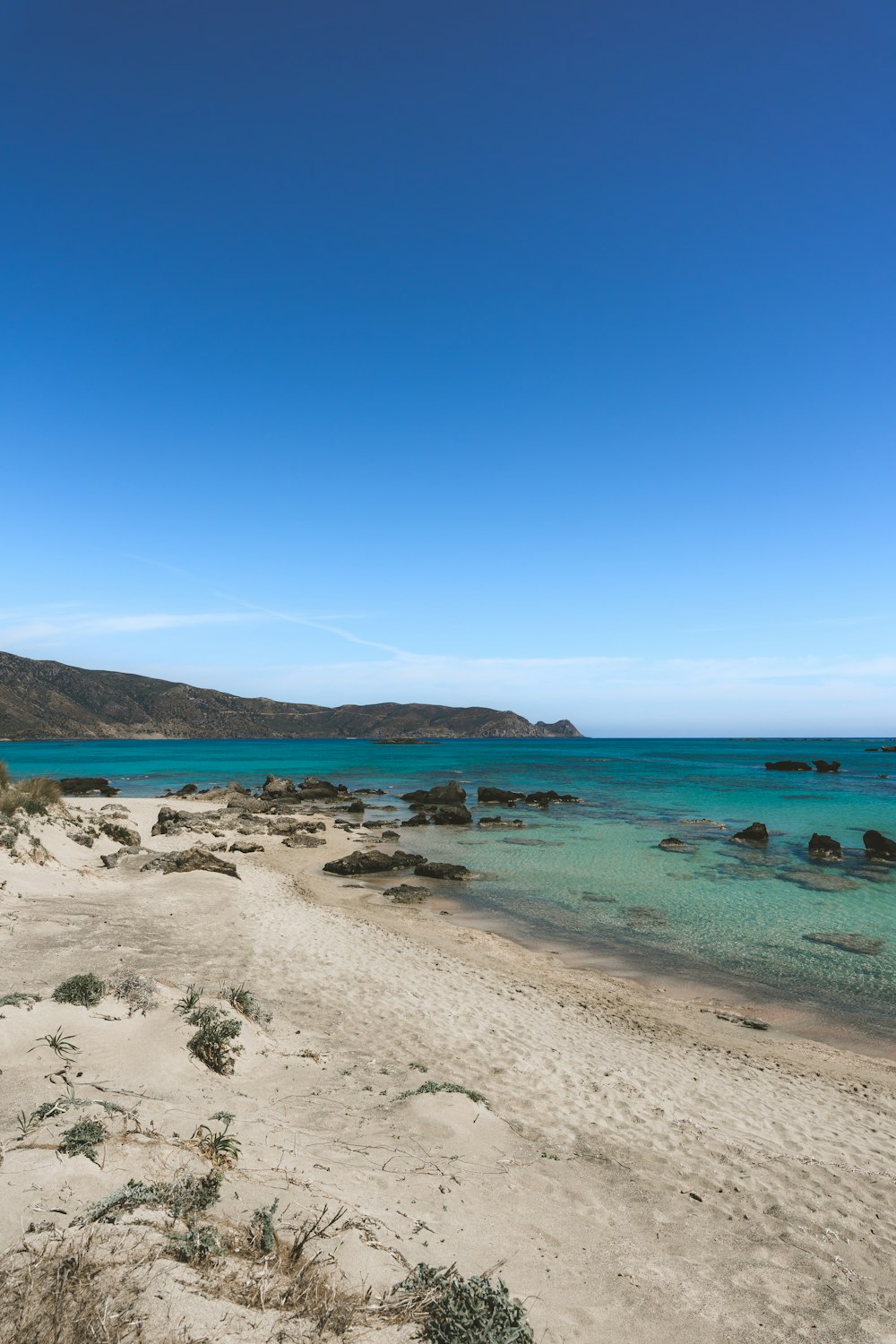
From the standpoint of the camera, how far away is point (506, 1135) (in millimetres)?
7387

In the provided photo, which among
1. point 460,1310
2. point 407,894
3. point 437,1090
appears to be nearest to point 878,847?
point 407,894

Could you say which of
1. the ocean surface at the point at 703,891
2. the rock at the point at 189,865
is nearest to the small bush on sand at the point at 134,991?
the ocean surface at the point at 703,891

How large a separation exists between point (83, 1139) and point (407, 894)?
17462 mm

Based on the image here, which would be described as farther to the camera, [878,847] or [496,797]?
[496,797]

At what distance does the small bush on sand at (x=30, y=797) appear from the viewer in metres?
22.7

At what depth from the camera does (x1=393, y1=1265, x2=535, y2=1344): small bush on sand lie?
393 cm

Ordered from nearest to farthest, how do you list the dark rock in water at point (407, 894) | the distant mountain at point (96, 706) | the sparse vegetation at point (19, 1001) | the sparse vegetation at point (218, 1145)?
the sparse vegetation at point (218, 1145), the sparse vegetation at point (19, 1001), the dark rock in water at point (407, 894), the distant mountain at point (96, 706)

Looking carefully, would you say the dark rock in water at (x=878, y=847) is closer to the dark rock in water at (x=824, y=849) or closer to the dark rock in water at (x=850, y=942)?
the dark rock in water at (x=824, y=849)

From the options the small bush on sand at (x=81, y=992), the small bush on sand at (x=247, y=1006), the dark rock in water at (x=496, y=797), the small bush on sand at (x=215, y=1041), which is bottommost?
the dark rock in water at (x=496, y=797)

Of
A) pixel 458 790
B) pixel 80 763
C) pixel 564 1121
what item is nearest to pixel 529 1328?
pixel 564 1121

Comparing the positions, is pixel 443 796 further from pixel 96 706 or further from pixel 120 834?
pixel 96 706

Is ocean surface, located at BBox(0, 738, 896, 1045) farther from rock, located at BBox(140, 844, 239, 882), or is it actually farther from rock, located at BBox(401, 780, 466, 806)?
rock, located at BBox(140, 844, 239, 882)

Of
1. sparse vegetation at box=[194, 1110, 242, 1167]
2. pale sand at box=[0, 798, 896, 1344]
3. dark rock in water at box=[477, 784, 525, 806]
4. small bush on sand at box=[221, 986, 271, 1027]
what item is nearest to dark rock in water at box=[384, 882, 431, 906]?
pale sand at box=[0, 798, 896, 1344]

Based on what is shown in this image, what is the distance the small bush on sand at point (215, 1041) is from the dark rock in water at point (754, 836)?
31.1 metres
